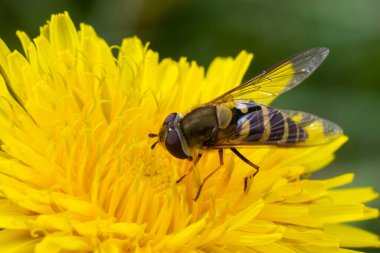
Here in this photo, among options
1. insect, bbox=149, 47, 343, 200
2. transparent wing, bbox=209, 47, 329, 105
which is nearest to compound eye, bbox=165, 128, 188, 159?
insect, bbox=149, 47, 343, 200

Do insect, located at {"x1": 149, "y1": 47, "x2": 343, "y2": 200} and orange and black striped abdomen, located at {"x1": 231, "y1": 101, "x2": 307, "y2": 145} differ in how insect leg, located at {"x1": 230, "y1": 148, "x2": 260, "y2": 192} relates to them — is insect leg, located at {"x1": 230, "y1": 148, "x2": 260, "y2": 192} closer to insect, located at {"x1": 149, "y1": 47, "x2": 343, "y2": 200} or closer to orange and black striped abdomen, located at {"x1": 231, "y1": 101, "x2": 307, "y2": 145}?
insect, located at {"x1": 149, "y1": 47, "x2": 343, "y2": 200}

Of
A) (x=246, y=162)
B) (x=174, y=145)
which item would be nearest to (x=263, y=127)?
(x=246, y=162)

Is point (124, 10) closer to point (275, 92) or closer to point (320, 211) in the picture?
point (275, 92)

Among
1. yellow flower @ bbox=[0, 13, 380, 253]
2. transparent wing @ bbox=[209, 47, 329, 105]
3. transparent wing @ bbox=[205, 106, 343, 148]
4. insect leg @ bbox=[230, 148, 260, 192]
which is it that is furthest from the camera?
transparent wing @ bbox=[209, 47, 329, 105]

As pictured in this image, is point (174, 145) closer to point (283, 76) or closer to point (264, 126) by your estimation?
point (264, 126)

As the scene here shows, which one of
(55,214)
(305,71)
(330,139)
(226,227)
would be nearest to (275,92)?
(305,71)

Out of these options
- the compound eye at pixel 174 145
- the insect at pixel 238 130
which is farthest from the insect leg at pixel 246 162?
the compound eye at pixel 174 145
